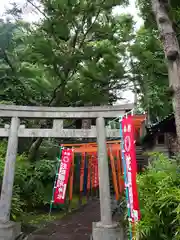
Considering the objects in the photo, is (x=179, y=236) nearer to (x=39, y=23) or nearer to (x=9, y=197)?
(x=9, y=197)

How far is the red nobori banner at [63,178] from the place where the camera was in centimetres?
885

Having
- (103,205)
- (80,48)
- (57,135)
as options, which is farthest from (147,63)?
(103,205)

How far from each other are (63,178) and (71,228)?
6.20ft

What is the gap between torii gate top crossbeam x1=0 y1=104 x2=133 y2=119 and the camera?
20.6ft

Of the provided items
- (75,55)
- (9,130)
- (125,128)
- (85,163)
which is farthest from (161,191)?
(85,163)

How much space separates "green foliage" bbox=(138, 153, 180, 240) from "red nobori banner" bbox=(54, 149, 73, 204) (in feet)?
17.2

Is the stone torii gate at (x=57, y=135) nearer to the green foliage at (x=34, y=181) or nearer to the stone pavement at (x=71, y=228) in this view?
the stone pavement at (x=71, y=228)

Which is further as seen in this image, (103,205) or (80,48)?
(80,48)

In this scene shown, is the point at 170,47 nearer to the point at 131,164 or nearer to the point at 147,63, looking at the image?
the point at 131,164

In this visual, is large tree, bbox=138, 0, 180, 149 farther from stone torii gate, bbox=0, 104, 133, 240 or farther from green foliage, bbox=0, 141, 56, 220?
green foliage, bbox=0, 141, 56, 220

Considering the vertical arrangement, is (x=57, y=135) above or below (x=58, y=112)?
below

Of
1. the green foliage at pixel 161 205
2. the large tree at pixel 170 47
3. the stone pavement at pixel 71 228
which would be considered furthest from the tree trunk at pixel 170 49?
the stone pavement at pixel 71 228

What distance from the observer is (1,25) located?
27.7 ft

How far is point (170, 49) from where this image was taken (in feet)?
15.0
